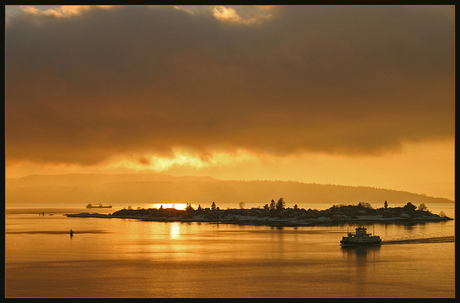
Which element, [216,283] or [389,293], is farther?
[216,283]

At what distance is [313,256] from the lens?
290ft

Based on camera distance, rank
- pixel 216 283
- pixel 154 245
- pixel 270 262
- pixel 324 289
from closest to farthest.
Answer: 1. pixel 324 289
2. pixel 216 283
3. pixel 270 262
4. pixel 154 245

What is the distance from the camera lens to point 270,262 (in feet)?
265

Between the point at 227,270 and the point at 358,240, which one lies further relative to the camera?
the point at 358,240

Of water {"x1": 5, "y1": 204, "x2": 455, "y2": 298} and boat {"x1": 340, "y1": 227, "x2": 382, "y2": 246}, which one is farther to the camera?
boat {"x1": 340, "y1": 227, "x2": 382, "y2": 246}

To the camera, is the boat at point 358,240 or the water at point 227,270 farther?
the boat at point 358,240

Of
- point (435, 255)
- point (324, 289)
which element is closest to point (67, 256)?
point (324, 289)

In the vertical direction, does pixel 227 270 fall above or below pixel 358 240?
above

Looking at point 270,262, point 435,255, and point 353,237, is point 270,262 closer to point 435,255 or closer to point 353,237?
point 435,255
